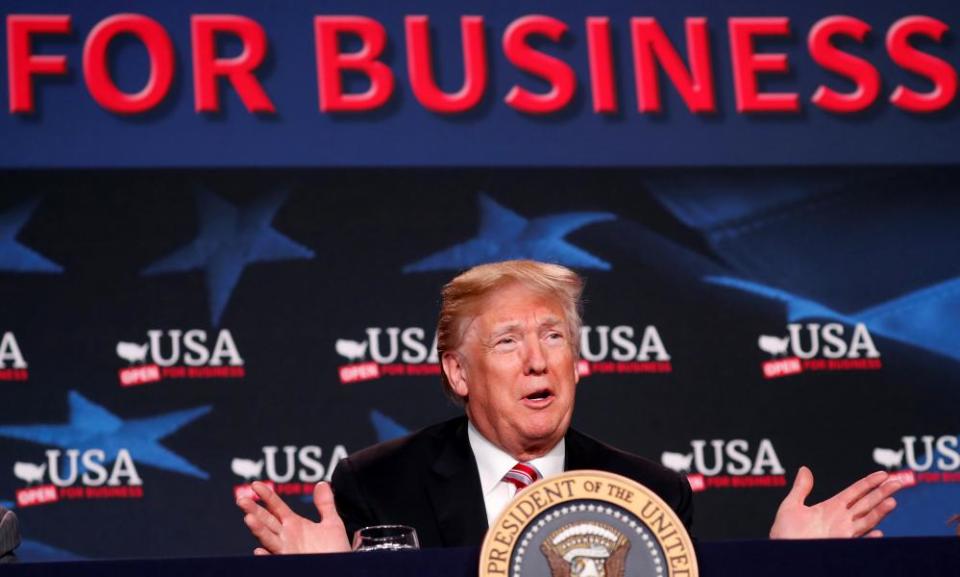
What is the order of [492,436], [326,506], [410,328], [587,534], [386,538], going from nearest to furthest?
[587,534], [386,538], [326,506], [492,436], [410,328]

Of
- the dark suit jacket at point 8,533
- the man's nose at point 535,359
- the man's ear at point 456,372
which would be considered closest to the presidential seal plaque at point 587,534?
the man's nose at point 535,359

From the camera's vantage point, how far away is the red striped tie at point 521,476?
7.91 ft

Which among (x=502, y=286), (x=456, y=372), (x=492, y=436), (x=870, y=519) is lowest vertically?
(x=870, y=519)

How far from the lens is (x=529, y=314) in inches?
95.9

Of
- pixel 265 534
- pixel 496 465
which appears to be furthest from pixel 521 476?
pixel 265 534

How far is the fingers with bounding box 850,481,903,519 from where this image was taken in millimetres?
1997

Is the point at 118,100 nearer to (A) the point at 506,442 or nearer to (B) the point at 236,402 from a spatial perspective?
(B) the point at 236,402

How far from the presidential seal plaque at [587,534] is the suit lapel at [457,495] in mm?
724

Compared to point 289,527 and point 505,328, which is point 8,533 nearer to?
point 289,527

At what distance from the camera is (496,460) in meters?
2.47

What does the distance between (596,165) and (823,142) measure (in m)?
0.76

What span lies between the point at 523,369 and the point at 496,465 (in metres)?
0.20

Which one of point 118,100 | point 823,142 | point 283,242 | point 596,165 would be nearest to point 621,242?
point 596,165

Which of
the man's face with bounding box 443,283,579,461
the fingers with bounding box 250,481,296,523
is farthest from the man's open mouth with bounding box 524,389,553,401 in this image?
the fingers with bounding box 250,481,296,523
